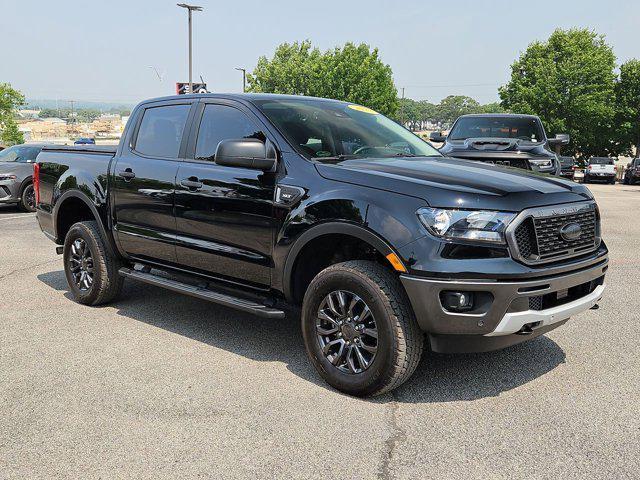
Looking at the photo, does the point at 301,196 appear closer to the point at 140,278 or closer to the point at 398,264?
the point at 398,264

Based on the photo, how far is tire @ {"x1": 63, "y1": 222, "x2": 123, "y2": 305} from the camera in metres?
5.57

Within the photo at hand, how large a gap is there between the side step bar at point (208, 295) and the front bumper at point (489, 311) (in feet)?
3.54

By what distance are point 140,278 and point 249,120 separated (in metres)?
1.64

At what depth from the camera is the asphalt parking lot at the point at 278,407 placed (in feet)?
9.80

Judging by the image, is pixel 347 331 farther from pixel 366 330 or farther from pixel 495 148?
pixel 495 148

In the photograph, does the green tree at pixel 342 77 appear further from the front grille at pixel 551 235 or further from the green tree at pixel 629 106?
the front grille at pixel 551 235

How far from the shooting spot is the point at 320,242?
400cm

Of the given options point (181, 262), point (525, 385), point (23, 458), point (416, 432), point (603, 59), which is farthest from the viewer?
point (603, 59)

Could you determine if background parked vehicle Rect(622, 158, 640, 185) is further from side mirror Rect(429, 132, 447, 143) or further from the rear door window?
the rear door window

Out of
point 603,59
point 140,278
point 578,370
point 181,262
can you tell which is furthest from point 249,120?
point 603,59

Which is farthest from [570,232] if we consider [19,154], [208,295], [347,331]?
[19,154]

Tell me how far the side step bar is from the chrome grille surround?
60.7 inches

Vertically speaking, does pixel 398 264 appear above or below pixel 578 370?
above

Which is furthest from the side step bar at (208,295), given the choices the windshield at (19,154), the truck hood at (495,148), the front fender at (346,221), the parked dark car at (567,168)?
the parked dark car at (567,168)
